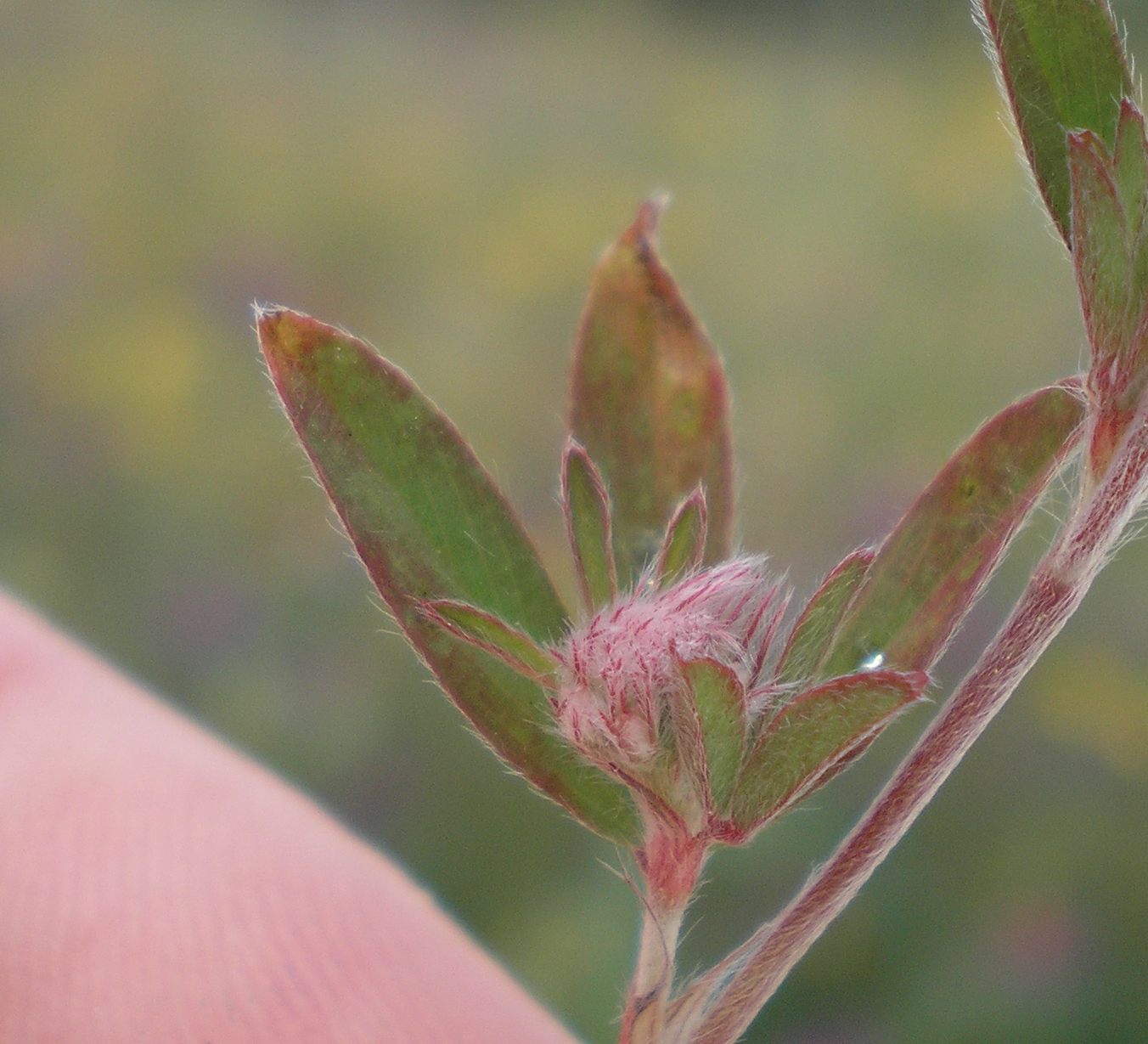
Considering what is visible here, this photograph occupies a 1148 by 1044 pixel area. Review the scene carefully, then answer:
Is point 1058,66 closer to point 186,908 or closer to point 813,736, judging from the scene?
point 813,736

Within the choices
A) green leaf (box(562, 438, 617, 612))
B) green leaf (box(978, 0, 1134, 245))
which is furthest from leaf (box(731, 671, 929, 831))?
Result: green leaf (box(978, 0, 1134, 245))

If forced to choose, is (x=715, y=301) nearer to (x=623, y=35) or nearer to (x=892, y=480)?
(x=892, y=480)

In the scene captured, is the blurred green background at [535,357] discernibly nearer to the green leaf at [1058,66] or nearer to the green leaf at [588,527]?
the green leaf at [588,527]

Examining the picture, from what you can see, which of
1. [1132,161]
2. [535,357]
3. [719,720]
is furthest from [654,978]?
[535,357]

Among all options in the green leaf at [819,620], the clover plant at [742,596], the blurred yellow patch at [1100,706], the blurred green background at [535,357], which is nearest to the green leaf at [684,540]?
the clover plant at [742,596]

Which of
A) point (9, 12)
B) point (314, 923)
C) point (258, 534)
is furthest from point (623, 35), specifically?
point (314, 923)
